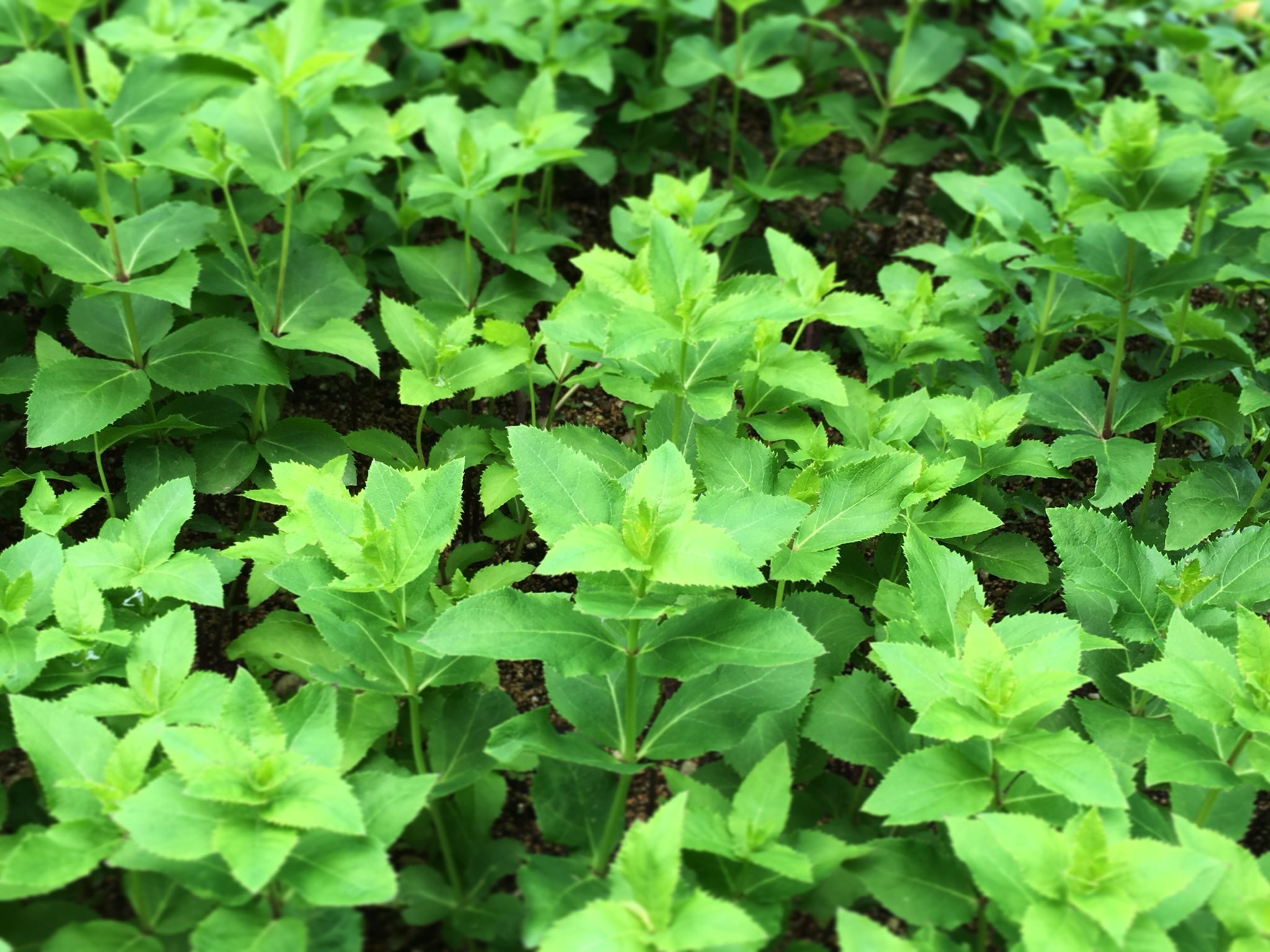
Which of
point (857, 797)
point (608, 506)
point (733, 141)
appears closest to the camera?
point (608, 506)

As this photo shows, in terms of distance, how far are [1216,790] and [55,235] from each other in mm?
3094

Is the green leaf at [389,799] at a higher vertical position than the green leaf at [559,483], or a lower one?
lower

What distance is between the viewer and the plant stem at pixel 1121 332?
3037 mm

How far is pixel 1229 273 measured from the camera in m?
3.26

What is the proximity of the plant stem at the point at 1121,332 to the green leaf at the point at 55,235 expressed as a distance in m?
2.82

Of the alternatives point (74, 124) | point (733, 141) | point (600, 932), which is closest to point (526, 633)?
point (600, 932)

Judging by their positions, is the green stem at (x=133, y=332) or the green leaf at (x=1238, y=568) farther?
the green stem at (x=133, y=332)

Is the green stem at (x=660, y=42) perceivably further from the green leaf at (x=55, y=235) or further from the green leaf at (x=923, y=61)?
the green leaf at (x=55, y=235)

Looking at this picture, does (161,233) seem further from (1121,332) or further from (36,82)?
(1121,332)

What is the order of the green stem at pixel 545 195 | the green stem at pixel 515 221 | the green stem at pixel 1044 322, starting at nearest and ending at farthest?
1. the green stem at pixel 1044 322
2. the green stem at pixel 515 221
3. the green stem at pixel 545 195

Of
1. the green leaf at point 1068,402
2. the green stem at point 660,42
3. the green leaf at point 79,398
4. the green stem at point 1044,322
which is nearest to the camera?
the green leaf at point 79,398

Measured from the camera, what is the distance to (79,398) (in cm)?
285

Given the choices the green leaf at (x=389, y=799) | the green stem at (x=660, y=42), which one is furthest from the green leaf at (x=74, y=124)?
the green stem at (x=660, y=42)

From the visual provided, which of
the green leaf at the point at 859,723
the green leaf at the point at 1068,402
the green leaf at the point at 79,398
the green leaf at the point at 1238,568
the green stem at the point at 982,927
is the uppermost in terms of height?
the green leaf at the point at 79,398
